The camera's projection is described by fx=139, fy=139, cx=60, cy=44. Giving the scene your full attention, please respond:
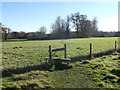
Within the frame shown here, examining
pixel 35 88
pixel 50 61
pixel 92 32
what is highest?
pixel 92 32

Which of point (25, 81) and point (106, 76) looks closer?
point (25, 81)

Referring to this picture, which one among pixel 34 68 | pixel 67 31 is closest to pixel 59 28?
pixel 67 31

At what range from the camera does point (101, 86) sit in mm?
5926

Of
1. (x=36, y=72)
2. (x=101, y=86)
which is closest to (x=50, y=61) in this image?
(x=36, y=72)

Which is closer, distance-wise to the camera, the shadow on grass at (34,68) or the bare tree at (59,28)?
the shadow on grass at (34,68)

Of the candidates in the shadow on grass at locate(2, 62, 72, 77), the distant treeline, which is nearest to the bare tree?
the distant treeline

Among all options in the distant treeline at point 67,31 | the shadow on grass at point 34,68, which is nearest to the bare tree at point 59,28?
the distant treeline at point 67,31

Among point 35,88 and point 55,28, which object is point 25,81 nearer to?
point 35,88

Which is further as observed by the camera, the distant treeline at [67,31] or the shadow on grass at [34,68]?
the distant treeline at [67,31]

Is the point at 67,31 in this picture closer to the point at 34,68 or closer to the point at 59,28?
the point at 59,28

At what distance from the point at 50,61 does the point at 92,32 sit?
62.4 m

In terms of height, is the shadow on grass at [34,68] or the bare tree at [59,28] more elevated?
the bare tree at [59,28]

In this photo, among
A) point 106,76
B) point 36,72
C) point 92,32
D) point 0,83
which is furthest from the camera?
point 92,32

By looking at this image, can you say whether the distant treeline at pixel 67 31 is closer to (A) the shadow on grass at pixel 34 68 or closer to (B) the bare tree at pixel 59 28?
(B) the bare tree at pixel 59 28
